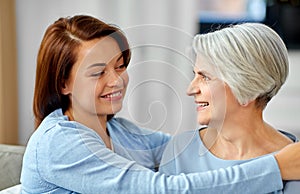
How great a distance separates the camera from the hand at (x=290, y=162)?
3.98ft

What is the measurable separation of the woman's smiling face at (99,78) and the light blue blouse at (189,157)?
0.67 feet

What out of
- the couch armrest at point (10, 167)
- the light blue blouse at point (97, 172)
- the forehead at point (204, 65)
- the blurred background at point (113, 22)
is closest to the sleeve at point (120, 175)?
the light blue blouse at point (97, 172)

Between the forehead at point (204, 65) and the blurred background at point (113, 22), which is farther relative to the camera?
the blurred background at point (113, 22)

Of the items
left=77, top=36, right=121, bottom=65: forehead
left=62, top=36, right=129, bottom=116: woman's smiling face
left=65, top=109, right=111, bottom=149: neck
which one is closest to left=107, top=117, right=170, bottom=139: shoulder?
left=65, top=109, right=111, bottom=149: neck

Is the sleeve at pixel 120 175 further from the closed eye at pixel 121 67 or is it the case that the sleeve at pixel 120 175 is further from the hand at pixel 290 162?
the closed eye at pixel 121 67

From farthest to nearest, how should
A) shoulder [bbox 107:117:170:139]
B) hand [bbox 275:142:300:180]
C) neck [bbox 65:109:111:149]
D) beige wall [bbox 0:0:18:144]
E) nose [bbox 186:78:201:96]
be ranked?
1. beige wall [bbox 0:0:18:144]
2. shoulder [bbox 107:117:170:139]
3. neck [bbox 65:109:111:149]
4. nose [bbox 186:78:201:96]
5. hand [bbox 275:142:300:180]

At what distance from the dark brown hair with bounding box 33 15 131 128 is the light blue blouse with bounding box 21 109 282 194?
3.9 inches

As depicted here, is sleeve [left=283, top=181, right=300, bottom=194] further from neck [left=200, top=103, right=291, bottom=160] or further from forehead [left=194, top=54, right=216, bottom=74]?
forehead [left=194, top=54, right=216, bottom=74]

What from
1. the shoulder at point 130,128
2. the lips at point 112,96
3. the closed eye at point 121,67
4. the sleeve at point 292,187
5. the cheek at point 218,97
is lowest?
the shoulder at point 130,128

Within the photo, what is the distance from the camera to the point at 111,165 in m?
1.24

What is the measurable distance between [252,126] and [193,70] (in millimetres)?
207

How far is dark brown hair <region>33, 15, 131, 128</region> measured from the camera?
1.36 m

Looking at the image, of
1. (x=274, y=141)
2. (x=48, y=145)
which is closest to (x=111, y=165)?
(x=48, y=145)

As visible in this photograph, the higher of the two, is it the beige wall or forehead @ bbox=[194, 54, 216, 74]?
forehead @ bbox=[194, 54, 216, 74]
